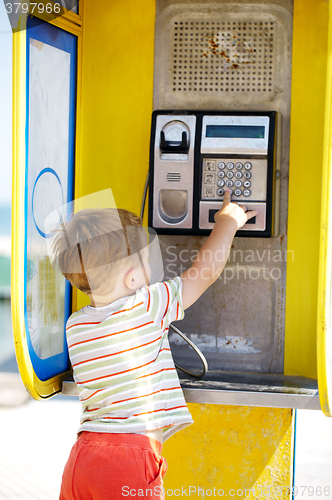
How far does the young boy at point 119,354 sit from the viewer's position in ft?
3.80

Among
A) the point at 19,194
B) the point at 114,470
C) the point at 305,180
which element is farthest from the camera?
→ the point at 305,180

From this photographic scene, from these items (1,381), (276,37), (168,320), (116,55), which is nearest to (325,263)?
(168,320)

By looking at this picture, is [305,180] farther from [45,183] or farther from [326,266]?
[45,183]

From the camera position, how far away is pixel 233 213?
153cm

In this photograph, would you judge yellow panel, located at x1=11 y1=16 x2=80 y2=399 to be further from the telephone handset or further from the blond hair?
the telephone handset

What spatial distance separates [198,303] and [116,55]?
988mm

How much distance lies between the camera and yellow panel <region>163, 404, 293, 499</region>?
5.53 ft

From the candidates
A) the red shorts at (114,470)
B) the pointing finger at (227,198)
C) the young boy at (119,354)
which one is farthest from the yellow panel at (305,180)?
the red shorts at (114,470)

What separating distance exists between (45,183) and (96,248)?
465mm

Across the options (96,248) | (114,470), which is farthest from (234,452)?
(96,248)

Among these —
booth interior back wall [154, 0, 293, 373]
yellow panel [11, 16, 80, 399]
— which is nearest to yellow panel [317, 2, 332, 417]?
booth interior back wall [154, 0, 293, 373]

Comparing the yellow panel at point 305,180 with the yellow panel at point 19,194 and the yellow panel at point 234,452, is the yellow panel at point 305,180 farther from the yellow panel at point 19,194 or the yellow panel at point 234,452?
the yellow panel at point 19,194

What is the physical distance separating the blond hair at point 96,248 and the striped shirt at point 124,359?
0.25 ft

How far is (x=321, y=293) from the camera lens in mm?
1303
